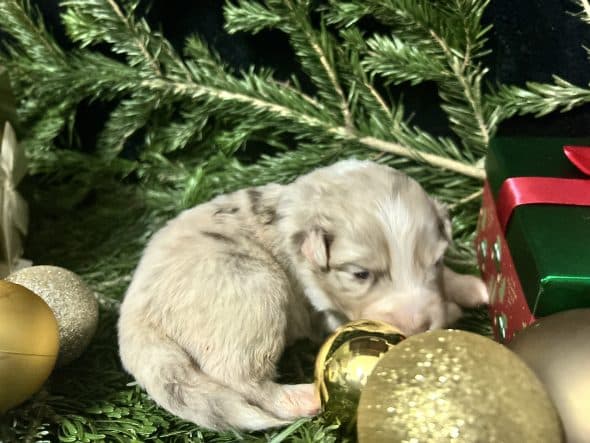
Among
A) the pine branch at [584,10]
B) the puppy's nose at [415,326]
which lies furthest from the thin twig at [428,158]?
the puppy's nose at [415,326]

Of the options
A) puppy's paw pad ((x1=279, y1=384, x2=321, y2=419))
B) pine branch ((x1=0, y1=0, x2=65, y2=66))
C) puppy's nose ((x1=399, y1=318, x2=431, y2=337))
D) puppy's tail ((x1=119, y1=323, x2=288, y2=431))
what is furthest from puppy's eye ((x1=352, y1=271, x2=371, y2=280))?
pine branch ((x1=0, y1=0, x2=65, y2=66))

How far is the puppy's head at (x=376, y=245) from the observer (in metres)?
1.66

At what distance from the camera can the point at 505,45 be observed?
2.09 meters

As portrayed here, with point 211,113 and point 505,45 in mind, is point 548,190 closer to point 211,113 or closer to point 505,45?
point 505,45

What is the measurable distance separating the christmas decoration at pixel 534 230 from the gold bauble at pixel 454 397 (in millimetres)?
318

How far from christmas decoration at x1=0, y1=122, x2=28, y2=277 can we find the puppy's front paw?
3.01ft

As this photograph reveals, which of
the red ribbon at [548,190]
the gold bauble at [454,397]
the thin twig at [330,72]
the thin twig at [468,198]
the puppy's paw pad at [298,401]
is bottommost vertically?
the puppy's paw pad at [298,401]

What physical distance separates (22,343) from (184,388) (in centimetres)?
35

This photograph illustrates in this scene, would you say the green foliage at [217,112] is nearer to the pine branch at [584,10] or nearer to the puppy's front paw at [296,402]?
the pine branch at [584,10]

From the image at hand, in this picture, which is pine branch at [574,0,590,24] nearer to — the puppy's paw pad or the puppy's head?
the puppy's head

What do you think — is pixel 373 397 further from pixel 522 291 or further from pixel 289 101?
pixel 289 101

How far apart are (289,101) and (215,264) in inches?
27.1

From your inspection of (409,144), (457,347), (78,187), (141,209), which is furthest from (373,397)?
(78,187)

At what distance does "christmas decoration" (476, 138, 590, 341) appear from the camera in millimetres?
1487
